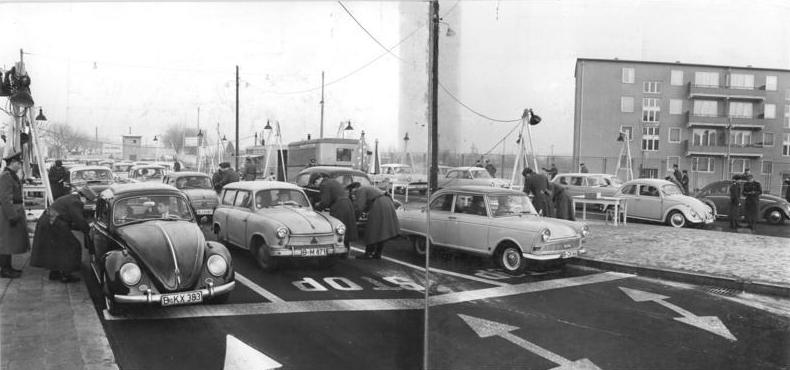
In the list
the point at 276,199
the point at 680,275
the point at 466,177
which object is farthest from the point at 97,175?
the point at 680,275

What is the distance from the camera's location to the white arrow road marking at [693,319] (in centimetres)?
354

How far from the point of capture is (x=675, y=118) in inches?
87.3

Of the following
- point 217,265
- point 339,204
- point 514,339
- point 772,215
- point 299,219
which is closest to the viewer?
point 514,339

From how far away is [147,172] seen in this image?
437 cm

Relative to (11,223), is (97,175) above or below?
above

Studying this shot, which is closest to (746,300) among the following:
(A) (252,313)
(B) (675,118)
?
(B) (675,118)

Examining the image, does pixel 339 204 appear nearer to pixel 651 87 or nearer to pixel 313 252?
pixel 313 252

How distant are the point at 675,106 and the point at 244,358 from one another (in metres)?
2.88

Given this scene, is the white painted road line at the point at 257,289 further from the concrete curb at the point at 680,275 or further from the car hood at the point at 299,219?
the concrete curb at the point at 680,275

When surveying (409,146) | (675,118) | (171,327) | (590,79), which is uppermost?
(590,79)

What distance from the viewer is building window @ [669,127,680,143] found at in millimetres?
2184

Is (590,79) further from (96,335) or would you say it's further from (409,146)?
(96,335)

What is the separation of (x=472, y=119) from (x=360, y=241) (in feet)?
17.7

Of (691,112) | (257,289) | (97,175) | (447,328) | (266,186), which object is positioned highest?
(691,112)
